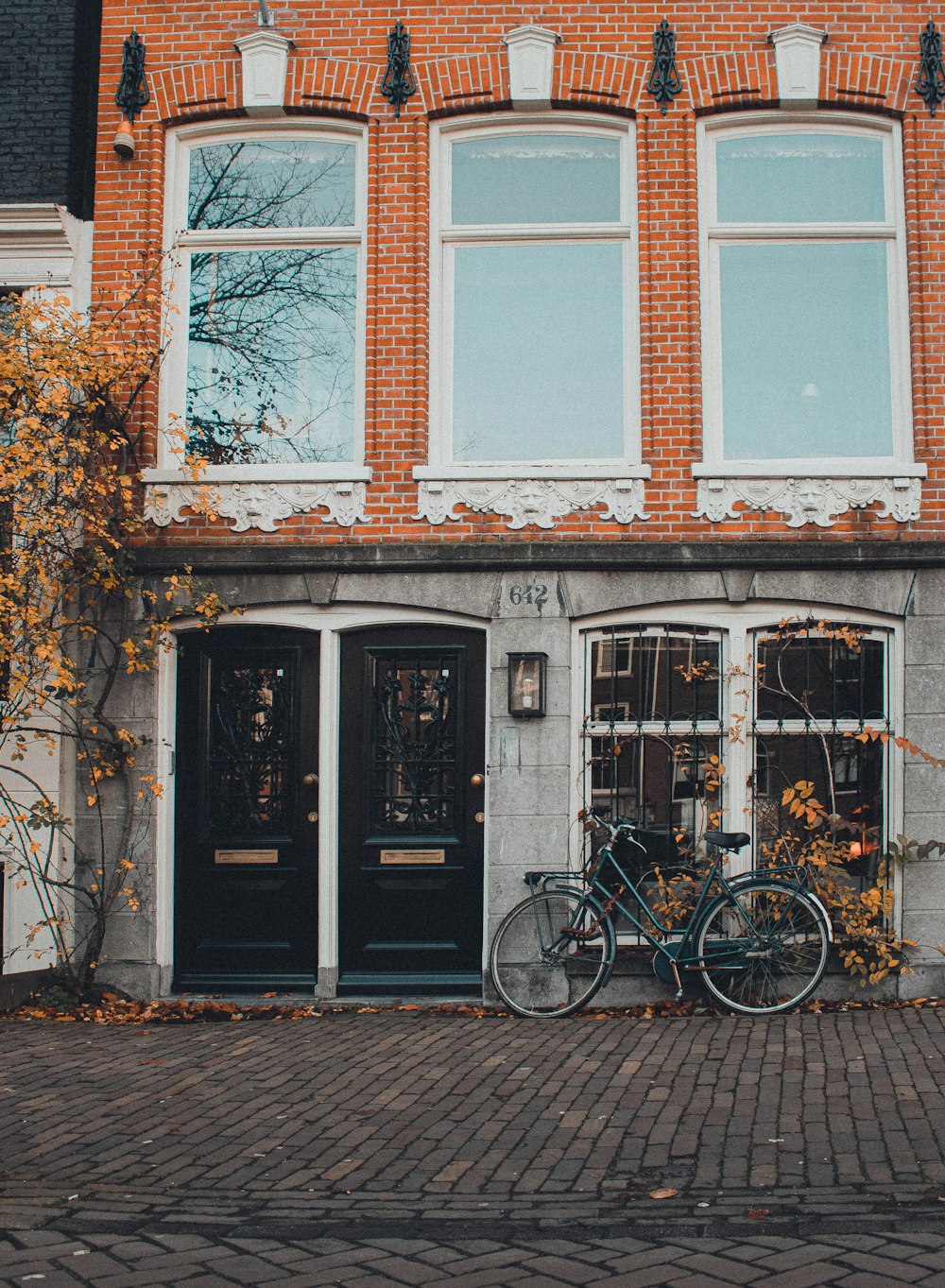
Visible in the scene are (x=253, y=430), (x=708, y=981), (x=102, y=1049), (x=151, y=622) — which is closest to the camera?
(x=102, y=1049)

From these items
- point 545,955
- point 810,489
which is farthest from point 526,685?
point 810,489

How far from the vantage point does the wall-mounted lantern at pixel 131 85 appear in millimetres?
8633

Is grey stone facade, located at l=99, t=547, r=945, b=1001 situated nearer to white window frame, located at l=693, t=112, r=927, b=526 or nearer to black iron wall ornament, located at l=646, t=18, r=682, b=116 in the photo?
white window frame, located at l=693, t=112, r=927, b=526

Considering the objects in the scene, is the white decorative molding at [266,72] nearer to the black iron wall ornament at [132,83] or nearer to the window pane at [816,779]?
the black iron wall ornament at [132,83]

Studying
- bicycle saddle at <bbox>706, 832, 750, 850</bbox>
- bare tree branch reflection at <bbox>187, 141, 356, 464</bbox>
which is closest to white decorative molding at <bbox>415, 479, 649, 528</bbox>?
bare tree branch reflection at <bbox>187, 141, 356, 464</bbox>

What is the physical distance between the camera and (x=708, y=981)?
7.59 m

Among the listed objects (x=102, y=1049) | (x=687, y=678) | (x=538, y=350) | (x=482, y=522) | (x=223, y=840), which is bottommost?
(x=102, y=1049)

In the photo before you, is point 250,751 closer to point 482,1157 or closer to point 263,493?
point 263,493

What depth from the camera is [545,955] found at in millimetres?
7867

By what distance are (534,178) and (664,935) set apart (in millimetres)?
5173

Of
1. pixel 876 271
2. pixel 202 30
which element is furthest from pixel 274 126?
pixel 876 271

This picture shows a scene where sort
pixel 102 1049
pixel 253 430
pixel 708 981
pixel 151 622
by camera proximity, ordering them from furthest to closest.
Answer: pixel 253 430
pixel 151 622
pixel 708 981
pixel 102 1049

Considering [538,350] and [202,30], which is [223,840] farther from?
[202,30]

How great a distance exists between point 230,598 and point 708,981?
3.88 metres
